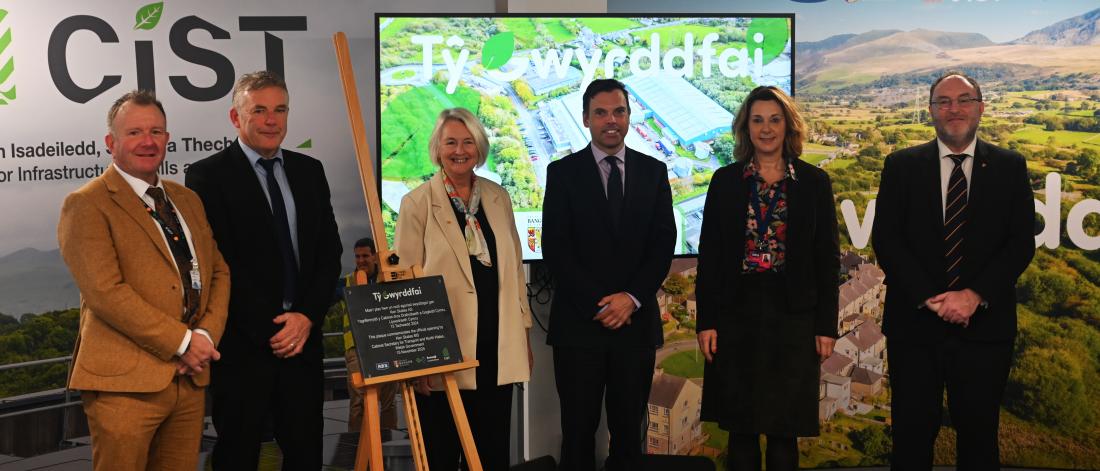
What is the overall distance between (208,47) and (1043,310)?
4.84 metres

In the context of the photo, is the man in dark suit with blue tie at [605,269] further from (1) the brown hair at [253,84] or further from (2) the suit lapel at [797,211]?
(1) the brown hair at [253,84]

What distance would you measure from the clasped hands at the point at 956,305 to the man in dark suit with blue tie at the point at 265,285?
2247mm

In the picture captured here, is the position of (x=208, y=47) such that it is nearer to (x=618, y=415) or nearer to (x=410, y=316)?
(x=410, y=316)

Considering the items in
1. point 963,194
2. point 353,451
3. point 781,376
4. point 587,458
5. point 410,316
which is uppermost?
point 963,194

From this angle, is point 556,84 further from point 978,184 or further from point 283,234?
point 978,184

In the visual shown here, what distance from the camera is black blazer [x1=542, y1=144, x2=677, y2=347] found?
3.42m

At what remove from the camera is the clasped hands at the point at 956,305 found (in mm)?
3309

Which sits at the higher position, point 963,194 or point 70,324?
point 963,194

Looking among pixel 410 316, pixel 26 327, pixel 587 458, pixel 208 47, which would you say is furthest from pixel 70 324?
pixel 587 458

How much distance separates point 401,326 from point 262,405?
53cm

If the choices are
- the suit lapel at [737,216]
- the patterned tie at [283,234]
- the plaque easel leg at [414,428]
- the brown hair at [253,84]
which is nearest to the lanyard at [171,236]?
the patterned tie at [283,234]

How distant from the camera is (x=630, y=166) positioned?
139 inches

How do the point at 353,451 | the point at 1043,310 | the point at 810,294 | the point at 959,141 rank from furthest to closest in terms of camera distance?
the point at 1043,310 < the point at 353,451 < the point at 959,141 < the point at 810,294

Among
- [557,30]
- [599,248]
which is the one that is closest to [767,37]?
[557,30]
